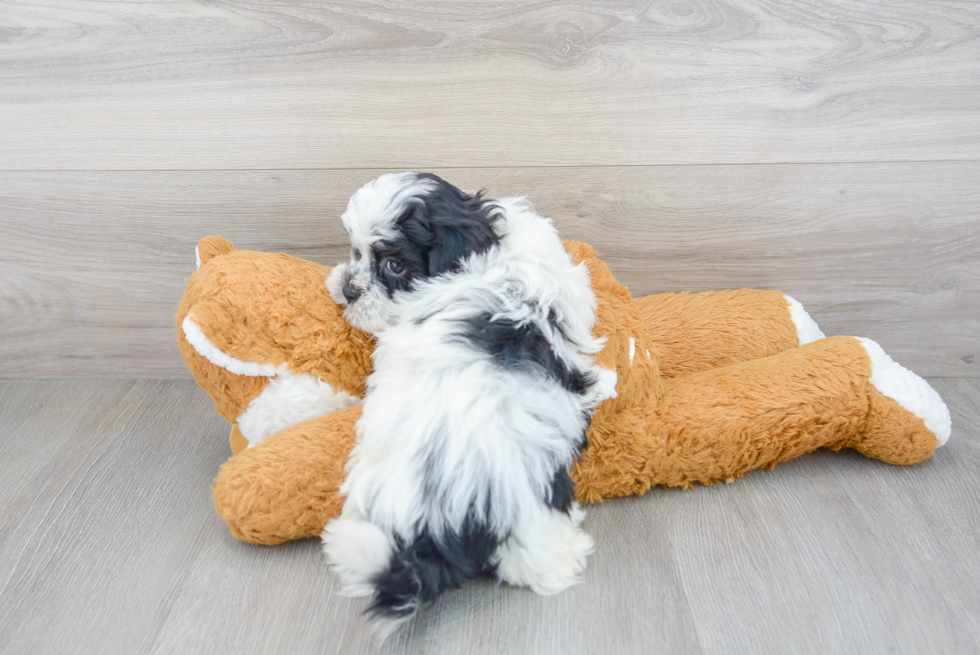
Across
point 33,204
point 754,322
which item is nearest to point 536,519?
point 754,322

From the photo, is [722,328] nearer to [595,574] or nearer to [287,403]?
[595,574]

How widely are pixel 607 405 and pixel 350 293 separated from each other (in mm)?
389

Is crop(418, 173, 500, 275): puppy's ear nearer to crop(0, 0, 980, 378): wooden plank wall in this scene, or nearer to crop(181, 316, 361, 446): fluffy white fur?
crop(181, 316, 361, 446): fluffy white fur

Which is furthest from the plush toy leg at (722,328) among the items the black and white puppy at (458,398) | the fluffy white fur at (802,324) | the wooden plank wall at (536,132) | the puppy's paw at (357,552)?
the puppy's paw at (357,552)

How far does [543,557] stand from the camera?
83cm

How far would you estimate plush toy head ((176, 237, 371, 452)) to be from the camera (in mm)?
915

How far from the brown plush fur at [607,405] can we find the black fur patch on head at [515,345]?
10cm

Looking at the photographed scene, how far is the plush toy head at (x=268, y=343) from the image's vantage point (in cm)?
91

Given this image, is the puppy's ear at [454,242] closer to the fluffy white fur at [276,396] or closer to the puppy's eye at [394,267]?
the puppy's eye at [394,267]

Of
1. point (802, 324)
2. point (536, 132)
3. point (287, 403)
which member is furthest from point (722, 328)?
point (287, 403)

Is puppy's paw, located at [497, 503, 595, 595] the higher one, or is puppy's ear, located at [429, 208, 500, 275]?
puppy's ear, located at [429, 208, 500, 275]

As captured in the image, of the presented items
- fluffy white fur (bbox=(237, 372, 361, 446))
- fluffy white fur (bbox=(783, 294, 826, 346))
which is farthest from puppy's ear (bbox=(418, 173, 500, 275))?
fluffy white fur (bbox=(783, 294, 826, 346))

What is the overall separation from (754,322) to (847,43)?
489 mm

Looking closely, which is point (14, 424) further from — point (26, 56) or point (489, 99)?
point (489, 99)
